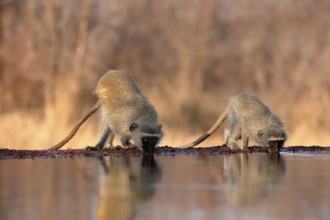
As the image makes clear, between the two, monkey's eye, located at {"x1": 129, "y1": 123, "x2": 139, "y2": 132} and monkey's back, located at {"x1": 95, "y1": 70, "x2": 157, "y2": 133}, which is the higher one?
monkey's back, located at {"x1": 95, "y1": 70, "x2": 157, "y2": 133}

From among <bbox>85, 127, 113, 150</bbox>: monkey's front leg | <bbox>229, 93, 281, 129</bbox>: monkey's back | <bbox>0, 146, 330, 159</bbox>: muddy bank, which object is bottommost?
<bbox>0, 146, 330, 159</bbox>: muddy bank

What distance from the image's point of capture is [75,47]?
20844 millimetres

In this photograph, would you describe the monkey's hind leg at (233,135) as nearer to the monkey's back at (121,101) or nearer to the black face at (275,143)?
the black face at (275,143)

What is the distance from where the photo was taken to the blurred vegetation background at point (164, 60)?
19.7 m

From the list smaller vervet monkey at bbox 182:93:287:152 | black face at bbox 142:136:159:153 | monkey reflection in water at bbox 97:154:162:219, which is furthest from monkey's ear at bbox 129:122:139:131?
smaller vervet monkey at bbox 182:93:287:152

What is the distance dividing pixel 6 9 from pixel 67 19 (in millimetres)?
1430

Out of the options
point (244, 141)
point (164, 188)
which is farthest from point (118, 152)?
point (164, 188)

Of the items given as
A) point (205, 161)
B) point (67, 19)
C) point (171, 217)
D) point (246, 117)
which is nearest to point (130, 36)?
point (67, 19)

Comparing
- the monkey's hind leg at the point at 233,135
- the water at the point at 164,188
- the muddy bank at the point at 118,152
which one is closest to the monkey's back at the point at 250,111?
the monkey's hind leg at the point at 233,135

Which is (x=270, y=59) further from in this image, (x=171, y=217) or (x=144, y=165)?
(x=171, y=217)

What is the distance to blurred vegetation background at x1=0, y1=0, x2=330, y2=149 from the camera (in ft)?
64.6

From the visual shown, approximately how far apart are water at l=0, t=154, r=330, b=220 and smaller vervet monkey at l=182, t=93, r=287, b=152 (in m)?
1.17

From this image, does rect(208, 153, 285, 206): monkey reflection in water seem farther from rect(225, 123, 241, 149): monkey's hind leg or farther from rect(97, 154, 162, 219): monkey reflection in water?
rect(225, 123, 241, 149): monkey's hind leg

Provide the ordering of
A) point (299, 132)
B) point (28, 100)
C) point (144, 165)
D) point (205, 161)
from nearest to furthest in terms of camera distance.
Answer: point (144, 165)
point (205, 161)
point (299, 132)
point (28, 100)
